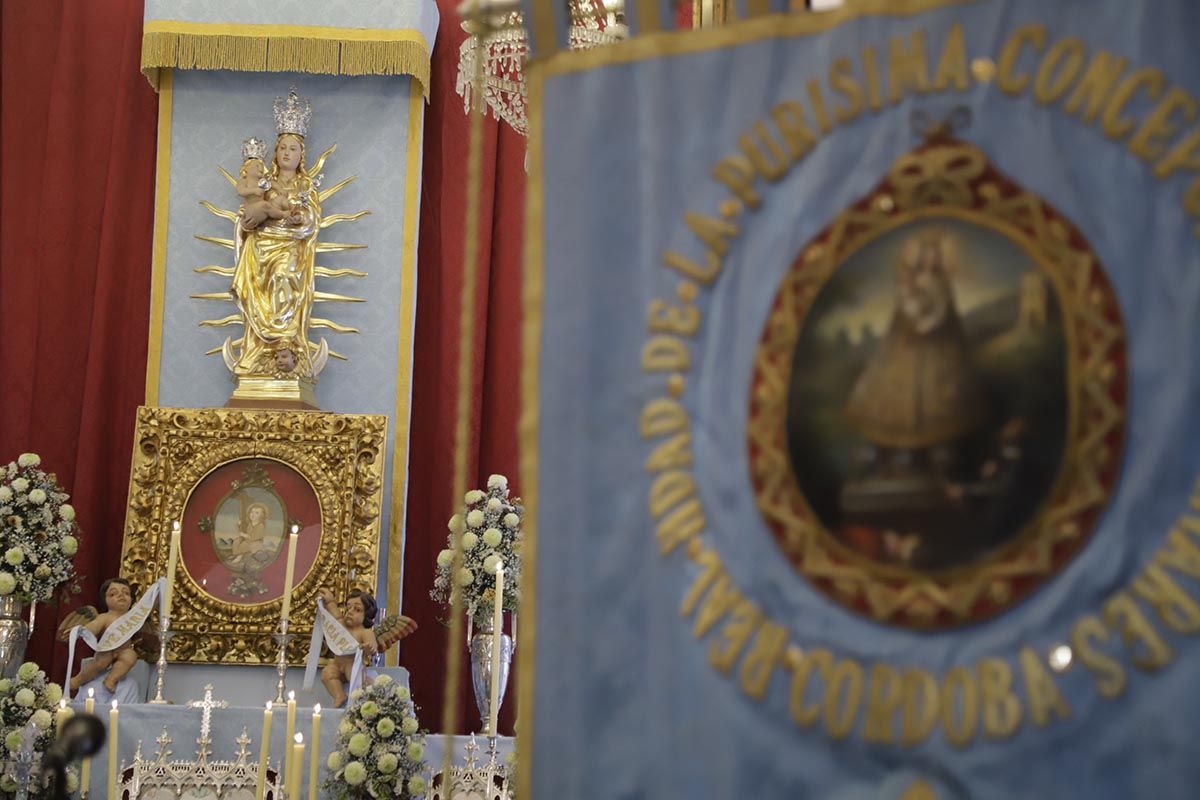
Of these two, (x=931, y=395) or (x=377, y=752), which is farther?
(x=377, y=752)

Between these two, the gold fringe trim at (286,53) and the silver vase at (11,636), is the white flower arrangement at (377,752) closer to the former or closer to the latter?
the silver vase at (11,636)

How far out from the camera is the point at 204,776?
4293 millimetres

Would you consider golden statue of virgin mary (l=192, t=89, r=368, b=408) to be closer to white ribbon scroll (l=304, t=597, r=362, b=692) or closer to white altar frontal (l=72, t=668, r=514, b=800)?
white ribbon scroll (l=304, t=597, r=362, b=692)

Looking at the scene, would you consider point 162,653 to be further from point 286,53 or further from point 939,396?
point 939,396

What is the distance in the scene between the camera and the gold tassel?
230 inches

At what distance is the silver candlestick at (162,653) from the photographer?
4.85 m

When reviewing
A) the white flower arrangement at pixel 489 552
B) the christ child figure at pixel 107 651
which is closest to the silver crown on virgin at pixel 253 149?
the white flower arrangement at pixel 489 552

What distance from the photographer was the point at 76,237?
6230 mm

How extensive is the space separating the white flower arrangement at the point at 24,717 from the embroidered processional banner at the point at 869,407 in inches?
92.2

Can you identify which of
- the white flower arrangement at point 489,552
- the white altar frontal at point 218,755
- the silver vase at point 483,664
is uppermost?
the white flower arrangement at point 489,552

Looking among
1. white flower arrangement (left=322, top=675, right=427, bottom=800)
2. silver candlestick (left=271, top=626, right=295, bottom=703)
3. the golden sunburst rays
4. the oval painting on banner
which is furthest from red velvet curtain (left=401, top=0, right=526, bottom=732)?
the oval painting on banner

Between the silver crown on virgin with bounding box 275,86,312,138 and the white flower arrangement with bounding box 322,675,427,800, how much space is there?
2672mm

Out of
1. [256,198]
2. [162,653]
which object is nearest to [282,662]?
[162,653]

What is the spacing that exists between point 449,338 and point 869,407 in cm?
410
